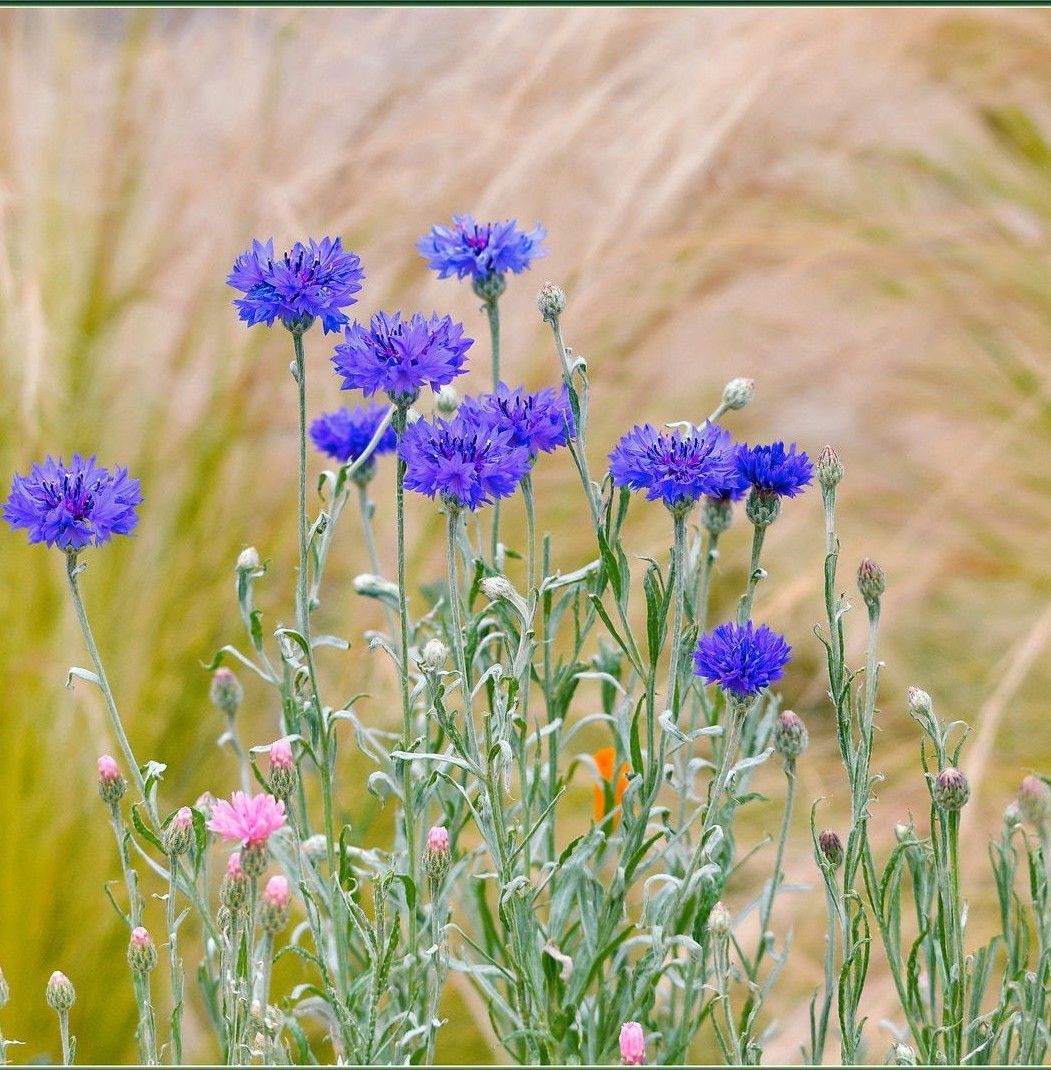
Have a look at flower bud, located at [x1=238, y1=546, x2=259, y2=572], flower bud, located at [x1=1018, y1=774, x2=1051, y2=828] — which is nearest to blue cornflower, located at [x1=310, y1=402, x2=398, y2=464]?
flower bud, located at [x1=238, y1=546, x2=259, y2=572]

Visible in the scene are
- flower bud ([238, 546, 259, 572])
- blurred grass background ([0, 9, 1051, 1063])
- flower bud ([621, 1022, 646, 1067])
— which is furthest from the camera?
blurred grass background ([0, 9, 1051, 1063])

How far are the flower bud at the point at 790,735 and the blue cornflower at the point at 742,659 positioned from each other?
2.3 inches

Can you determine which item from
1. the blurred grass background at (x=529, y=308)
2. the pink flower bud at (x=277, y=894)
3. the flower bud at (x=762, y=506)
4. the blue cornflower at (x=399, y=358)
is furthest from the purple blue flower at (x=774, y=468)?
the blurred grass background at (x=529, y=308)

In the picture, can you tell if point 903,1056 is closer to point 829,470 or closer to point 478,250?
point 829,470

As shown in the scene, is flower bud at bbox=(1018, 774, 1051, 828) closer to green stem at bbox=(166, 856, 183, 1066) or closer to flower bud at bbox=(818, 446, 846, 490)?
flower bud at bbox=(818, 446, 846, 490)

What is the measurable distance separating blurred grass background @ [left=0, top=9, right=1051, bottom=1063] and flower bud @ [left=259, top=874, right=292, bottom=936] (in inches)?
24.5

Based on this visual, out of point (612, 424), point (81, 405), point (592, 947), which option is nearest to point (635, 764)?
point (592, 947)

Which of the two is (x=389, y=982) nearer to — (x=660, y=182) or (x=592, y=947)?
(x=592, y=947)

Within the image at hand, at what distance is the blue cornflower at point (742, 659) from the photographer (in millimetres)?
494

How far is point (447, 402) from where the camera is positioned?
20.6 inches

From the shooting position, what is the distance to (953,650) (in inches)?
68.9

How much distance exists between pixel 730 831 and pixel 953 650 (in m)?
1.24

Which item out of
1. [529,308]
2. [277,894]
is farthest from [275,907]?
[529,308]

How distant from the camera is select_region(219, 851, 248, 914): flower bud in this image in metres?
0.47
